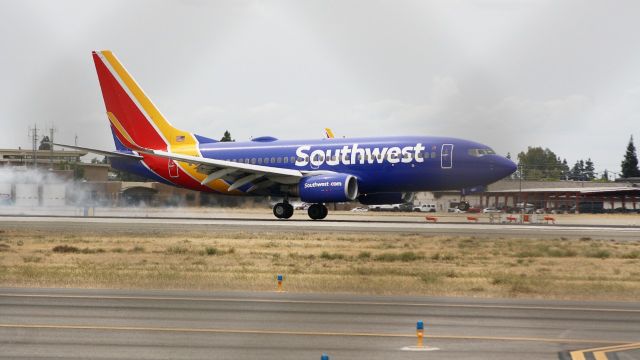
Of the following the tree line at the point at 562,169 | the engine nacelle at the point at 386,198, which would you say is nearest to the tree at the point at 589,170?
the tree line at the point at 562,169

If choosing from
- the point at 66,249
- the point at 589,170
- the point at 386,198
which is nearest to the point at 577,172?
the point at 589,170

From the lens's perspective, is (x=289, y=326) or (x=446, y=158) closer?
(x=289, y=326)

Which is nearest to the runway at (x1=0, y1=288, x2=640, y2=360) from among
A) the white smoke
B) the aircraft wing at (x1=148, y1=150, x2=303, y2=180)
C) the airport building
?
the aircraft wing at (x1=148, y1=150, x2=303, y2=180)

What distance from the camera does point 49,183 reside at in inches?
3169

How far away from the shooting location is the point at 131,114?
70438mm

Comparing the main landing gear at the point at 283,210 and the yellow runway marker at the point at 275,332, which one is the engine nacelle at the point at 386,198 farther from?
the yellow runway marker at the point at 275,332

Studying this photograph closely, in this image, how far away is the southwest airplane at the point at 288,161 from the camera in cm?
5894

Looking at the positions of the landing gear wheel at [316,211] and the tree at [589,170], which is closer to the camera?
the landing gear wheel at [316,211]

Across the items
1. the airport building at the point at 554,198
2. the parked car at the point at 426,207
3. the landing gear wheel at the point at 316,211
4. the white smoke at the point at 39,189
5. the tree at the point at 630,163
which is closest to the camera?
the landing gear wheel at the point at 316,211

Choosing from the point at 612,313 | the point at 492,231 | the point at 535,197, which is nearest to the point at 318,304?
the point at 612,313

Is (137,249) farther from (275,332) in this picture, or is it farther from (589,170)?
(589,170)

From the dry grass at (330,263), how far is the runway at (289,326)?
2741 mm

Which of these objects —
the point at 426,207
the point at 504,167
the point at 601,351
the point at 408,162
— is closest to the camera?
the point at 601,351

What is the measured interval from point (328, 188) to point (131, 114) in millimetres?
19582
